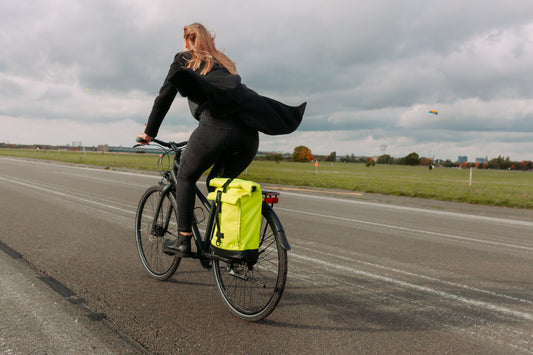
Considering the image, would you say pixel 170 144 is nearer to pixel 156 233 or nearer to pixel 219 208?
pixel 156 233

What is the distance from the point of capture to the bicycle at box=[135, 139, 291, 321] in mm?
2834

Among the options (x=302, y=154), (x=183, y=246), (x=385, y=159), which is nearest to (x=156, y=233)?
(x=183, y=246)

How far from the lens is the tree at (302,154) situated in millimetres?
133488

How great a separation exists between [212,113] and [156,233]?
5.68 ft

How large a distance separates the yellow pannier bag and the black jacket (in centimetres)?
53

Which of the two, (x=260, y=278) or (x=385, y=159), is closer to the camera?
(x=260, y=278)

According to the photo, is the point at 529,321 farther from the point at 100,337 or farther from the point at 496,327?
the point at 100,337

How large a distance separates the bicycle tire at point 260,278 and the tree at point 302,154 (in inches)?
5149

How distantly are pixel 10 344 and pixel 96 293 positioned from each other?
3.12 feet

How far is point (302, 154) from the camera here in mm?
134375

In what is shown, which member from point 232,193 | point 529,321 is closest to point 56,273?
point 232,193

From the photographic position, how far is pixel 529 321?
315cm

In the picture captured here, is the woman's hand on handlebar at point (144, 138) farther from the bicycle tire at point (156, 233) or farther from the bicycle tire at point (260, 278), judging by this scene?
the bicycle tire at point (260, 278)

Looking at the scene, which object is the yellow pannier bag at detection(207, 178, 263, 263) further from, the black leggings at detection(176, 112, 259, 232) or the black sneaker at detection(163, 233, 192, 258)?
the black sneaker at detection(163, 233, 192, 258)
